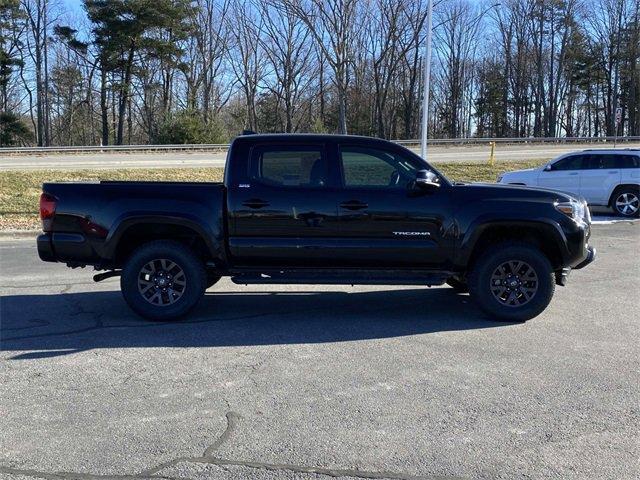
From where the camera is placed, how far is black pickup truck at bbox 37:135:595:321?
6.39 meters

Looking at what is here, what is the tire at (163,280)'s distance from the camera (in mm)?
6465

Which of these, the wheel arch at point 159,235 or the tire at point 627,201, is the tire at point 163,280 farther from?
the tire at point 627,201

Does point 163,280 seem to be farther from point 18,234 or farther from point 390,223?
point 18,234

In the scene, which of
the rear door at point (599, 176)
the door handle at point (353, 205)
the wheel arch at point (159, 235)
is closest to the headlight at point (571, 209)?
the door handle at point (353, 205)

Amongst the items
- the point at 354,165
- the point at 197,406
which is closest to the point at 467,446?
the point at 197,406

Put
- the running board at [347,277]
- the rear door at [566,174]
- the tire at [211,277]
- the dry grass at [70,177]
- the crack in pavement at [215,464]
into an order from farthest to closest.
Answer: the rear door at [566,174] → the dry grass at [70,177] → the tire at [211,277] → the running board at [347,277] → the crack in pavement at [215,464]

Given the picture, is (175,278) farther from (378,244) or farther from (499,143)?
(499,143)

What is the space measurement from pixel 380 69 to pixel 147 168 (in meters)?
40.5

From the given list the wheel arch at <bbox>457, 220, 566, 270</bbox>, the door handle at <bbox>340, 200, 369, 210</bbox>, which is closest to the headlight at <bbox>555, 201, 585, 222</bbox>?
the wheel arch at <bbox>457, 220, 566, 270</bbox>

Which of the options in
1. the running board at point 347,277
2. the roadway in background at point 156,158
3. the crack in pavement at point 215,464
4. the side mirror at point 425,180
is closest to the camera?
the crack in pavement at point 215,464

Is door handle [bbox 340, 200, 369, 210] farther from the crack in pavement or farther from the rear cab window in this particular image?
the crack in pavement

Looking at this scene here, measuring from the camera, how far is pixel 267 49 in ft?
196

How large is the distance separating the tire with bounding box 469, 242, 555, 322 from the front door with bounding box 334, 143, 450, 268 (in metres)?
0.46

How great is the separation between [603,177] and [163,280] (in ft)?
45.4
